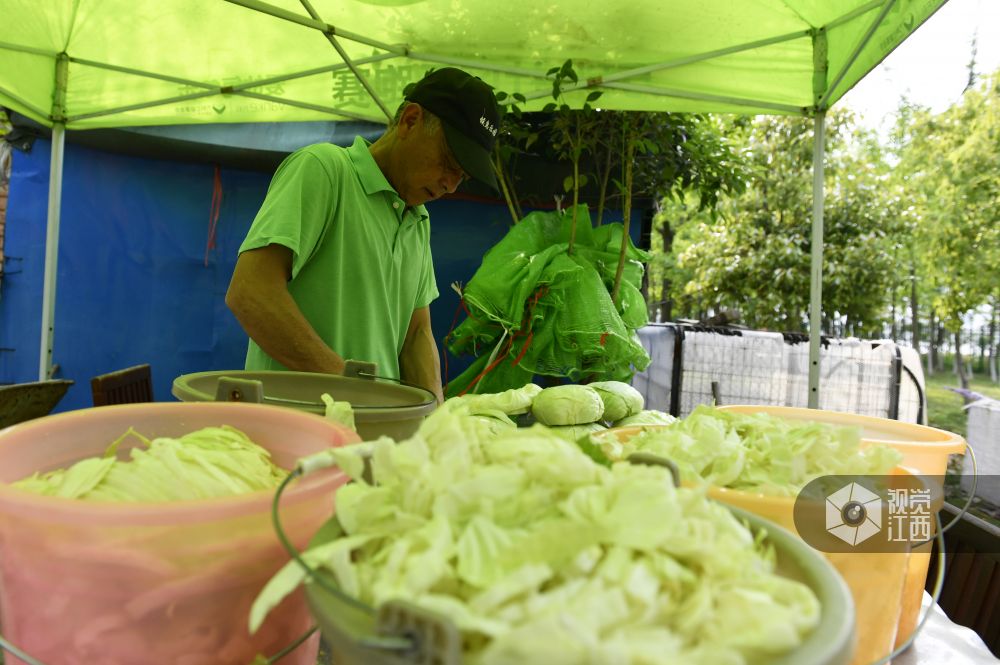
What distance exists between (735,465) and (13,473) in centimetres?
98

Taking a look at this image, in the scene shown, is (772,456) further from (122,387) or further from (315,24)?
(315,24)

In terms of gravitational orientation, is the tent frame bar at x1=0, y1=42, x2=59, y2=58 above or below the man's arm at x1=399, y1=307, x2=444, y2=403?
above

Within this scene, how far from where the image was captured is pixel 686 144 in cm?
429

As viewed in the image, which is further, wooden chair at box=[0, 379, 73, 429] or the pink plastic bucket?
wooden chair at box=[0, 379, 73, 429]

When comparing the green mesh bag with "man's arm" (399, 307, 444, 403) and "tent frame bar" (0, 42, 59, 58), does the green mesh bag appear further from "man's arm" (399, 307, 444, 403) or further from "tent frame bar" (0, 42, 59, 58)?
"tent frame bar" (0, 42, 59, 58)

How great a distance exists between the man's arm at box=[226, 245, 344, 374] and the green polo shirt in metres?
0.07

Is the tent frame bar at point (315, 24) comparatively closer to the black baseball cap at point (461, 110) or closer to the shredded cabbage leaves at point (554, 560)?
the black baseball cap at point (461, 110)

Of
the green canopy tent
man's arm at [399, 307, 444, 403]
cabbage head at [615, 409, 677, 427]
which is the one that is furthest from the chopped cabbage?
the green canopy tent

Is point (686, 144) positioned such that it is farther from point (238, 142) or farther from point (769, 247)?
point (769, 247)

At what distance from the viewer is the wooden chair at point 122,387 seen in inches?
80.0

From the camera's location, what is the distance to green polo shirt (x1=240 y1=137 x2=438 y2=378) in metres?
2.01

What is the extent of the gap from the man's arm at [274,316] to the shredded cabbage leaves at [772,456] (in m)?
1.18

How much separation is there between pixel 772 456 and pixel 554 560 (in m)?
0.55

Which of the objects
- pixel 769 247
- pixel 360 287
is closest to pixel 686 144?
pixel 360 287
